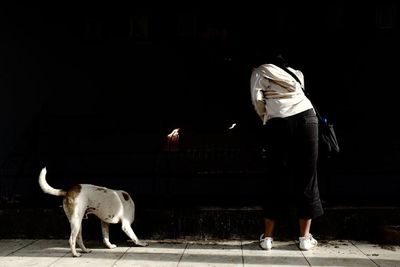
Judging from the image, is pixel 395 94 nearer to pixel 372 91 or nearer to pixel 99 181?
pixel 372 91

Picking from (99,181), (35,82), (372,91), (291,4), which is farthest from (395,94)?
(35,82)

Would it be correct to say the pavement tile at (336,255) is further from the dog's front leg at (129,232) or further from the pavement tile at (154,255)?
the dog's front leg at (129,232)

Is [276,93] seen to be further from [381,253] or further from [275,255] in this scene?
[381,253]

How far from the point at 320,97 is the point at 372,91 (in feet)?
2.80

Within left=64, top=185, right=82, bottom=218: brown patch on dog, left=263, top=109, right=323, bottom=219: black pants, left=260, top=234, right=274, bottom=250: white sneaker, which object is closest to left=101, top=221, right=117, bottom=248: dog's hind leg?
left=64, top=185, right=82, bottom=218: brown patch on dog

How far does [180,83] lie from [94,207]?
310 centimetres

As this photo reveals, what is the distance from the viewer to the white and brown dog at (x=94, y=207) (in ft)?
15.7

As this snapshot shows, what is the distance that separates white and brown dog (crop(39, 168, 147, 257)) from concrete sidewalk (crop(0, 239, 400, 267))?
198 millimetres

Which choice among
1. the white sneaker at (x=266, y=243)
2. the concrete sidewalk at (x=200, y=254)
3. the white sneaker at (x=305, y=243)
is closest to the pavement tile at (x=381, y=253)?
the concrete sidewalk at (x=200, y=254)

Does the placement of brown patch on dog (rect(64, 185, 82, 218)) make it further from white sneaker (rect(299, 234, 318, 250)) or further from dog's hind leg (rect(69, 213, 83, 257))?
white sneaker (rect(299, 234, 318, 250))

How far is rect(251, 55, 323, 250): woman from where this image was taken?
483 centimetres

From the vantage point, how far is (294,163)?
16.1 feet

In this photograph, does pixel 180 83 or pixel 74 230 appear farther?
pixel 180 83

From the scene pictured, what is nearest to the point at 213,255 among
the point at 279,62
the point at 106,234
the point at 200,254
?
the point at 200,254
